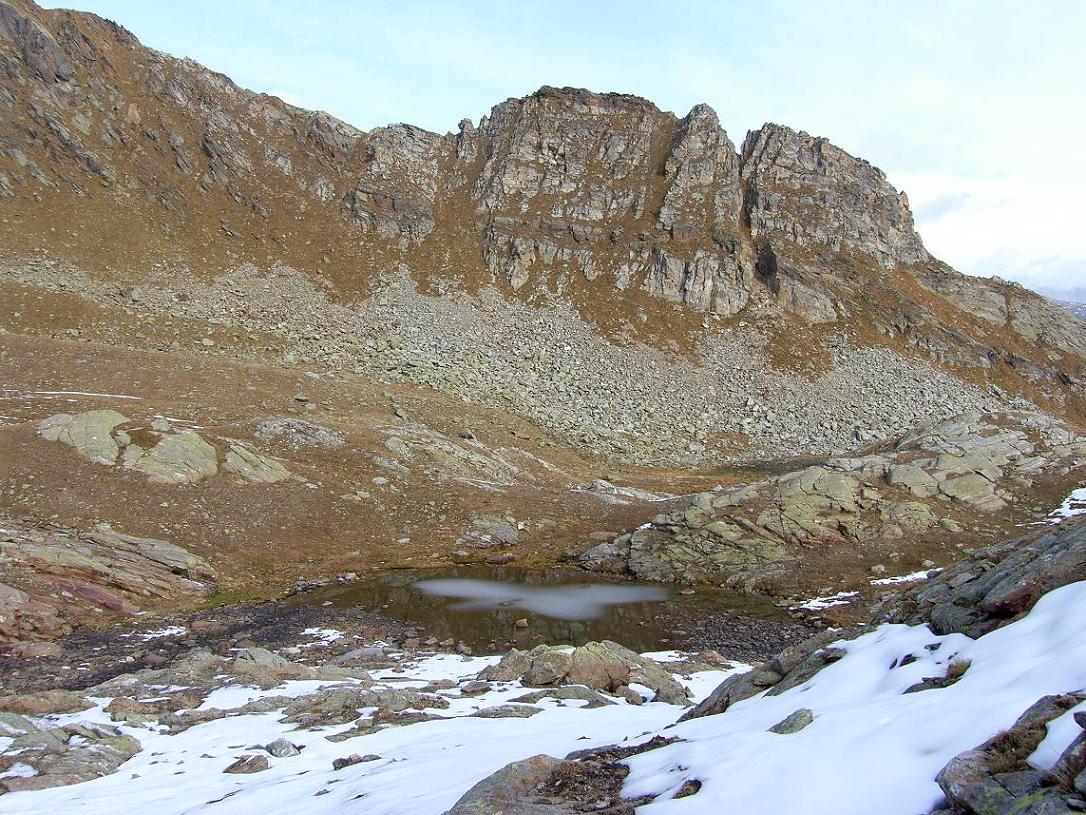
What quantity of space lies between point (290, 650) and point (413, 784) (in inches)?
512

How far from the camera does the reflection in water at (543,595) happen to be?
82.2 feet

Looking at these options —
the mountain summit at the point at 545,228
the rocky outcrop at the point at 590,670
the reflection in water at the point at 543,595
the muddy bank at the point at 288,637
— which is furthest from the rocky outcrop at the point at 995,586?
the mountain summit at the point at 545,228

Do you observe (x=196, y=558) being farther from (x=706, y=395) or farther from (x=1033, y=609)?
(x=706, y=395)

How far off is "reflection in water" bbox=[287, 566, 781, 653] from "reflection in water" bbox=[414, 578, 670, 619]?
40mm

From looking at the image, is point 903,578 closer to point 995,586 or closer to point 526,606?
point 526,606

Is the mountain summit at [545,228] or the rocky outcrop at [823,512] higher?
the mountain summit at [545,228]

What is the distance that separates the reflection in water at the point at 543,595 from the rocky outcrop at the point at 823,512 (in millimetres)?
2371

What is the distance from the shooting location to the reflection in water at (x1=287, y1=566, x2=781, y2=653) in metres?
22.3

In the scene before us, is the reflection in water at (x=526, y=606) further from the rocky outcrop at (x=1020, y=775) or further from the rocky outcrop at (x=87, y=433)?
the rocky outcrop at (x=1020, y=775)

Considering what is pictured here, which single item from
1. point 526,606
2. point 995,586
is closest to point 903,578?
point 526,606

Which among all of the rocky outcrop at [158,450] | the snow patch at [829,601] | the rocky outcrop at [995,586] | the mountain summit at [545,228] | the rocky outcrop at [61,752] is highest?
the mountain summit at [545,228]

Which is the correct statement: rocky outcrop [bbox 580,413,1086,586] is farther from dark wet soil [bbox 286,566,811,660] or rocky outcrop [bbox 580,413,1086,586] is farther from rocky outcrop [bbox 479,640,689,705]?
rocky outcrop [bbox 479,640,689,705]

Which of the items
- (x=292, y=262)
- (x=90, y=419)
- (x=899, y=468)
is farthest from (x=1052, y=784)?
(x=292, y=262)

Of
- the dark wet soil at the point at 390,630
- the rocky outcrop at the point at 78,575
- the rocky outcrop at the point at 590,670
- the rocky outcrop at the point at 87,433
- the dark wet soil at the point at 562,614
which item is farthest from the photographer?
the rocky outcrop at the point at 87,433
